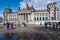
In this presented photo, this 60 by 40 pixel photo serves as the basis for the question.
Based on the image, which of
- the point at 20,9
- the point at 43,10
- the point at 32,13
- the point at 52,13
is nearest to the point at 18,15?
the point at 20,9

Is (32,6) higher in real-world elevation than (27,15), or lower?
higher

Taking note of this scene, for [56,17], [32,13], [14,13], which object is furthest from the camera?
[14,13]

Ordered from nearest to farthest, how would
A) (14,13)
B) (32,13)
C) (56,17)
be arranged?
1. (56,17)
2. (32,13)
3. (14,13)

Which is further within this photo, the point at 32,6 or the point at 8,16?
the point at 8,16

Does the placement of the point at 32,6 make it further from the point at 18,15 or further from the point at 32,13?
the point at 18,15

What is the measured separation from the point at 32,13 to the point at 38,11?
370 centimetres

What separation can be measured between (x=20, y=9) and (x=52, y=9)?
18.8 metres

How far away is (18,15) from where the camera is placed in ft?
259

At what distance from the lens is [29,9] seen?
247 ft

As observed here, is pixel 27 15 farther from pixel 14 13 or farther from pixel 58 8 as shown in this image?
pixel 58 8

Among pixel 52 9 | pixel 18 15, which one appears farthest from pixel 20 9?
pixel 52 9

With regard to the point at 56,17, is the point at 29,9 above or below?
above

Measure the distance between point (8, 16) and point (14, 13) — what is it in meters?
4.28

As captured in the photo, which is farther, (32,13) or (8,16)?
(8,16)
